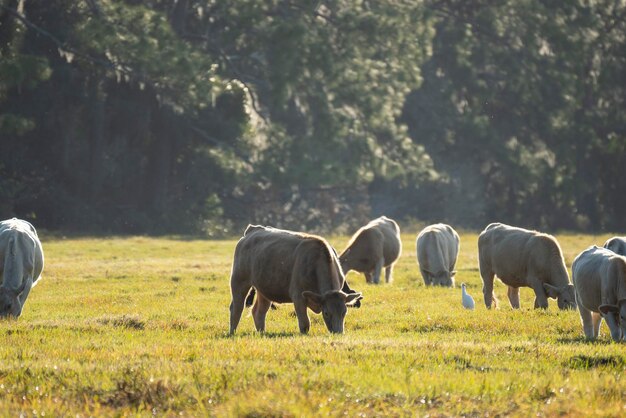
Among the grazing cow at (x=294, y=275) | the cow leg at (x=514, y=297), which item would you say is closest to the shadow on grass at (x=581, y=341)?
the grazing cow at (x=294, y=275)

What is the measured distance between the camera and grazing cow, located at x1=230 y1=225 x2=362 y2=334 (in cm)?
1627

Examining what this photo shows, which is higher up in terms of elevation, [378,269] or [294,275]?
[294,275]

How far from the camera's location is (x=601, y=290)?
52.9 ft

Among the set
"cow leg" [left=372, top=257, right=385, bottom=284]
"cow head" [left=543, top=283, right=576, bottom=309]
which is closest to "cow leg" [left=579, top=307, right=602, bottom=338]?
"cow head" [left=543, top=283, right=576, bottom=309]

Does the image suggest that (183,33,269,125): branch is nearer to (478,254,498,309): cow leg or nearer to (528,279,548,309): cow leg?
(478,254,498,309): cow leg

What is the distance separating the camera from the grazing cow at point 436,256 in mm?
27547

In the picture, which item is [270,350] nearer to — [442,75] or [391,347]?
[391,347]

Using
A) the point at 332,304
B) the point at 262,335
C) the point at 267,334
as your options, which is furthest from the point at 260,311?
the point at 332,304

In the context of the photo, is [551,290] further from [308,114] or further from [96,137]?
[308,114]

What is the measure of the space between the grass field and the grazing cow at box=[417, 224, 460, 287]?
4.88m

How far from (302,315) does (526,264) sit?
6.09 metres

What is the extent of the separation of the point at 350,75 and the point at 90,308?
33.0 meters

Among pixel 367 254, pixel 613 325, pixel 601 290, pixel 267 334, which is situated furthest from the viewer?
pixel 367 254

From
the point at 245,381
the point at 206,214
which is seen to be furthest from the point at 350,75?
the point at 245,381
